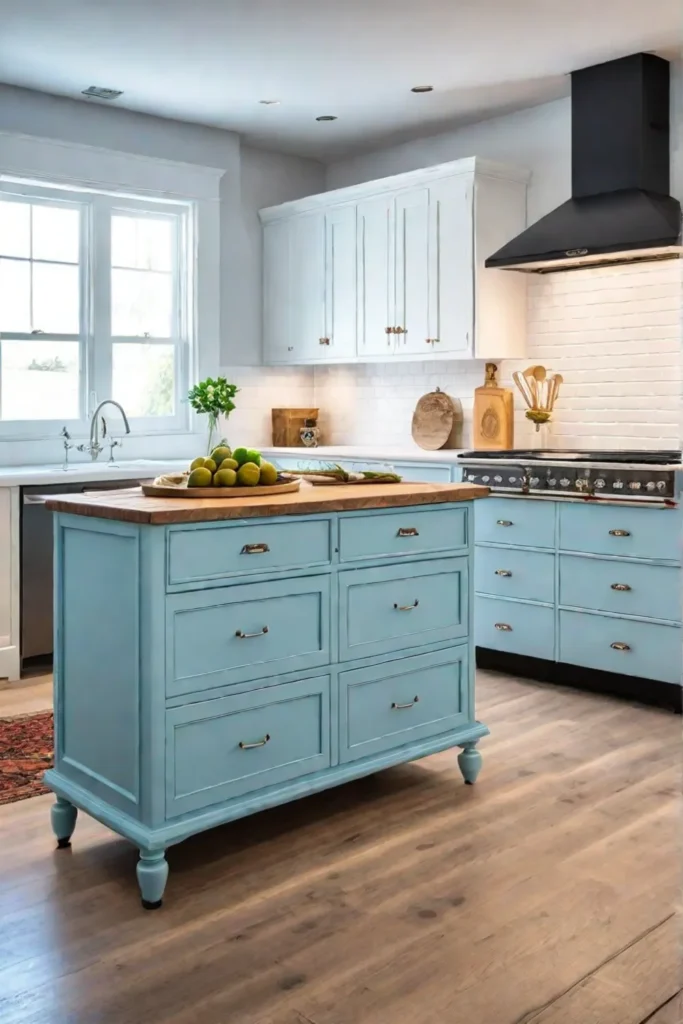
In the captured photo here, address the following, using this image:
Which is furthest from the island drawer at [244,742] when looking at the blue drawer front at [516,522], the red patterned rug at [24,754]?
the blue drawer front at [516,522]

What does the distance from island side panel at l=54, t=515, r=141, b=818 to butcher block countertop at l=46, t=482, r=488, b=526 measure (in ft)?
0.16

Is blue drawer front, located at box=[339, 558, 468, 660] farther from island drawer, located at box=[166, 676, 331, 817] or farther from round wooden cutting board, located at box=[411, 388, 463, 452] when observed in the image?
round wooden cutting board, located at box=[411, 388, 463, 452]

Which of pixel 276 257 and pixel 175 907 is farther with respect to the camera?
pixel 276 257

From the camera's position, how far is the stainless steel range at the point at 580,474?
4359 millimetres

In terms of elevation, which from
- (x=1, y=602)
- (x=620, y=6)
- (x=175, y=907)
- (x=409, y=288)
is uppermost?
(x=620, y=6)

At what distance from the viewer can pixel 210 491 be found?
2969mm

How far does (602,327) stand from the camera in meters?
5.34

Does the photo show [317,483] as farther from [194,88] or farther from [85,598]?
[194,88]

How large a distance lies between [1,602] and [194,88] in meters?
2.86

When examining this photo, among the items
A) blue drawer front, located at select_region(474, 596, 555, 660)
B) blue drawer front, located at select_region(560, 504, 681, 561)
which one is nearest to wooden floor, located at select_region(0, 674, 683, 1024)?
blue drawer front, located at select_region(560, 504, 681, 561)

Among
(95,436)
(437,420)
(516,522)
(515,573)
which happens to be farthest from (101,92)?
(515,573)

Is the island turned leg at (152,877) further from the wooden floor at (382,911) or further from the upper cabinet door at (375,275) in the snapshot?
the upper cabinet door at (375,275)

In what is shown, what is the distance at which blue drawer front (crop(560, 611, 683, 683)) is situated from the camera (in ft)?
14.2

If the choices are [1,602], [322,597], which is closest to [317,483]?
[322,597]
